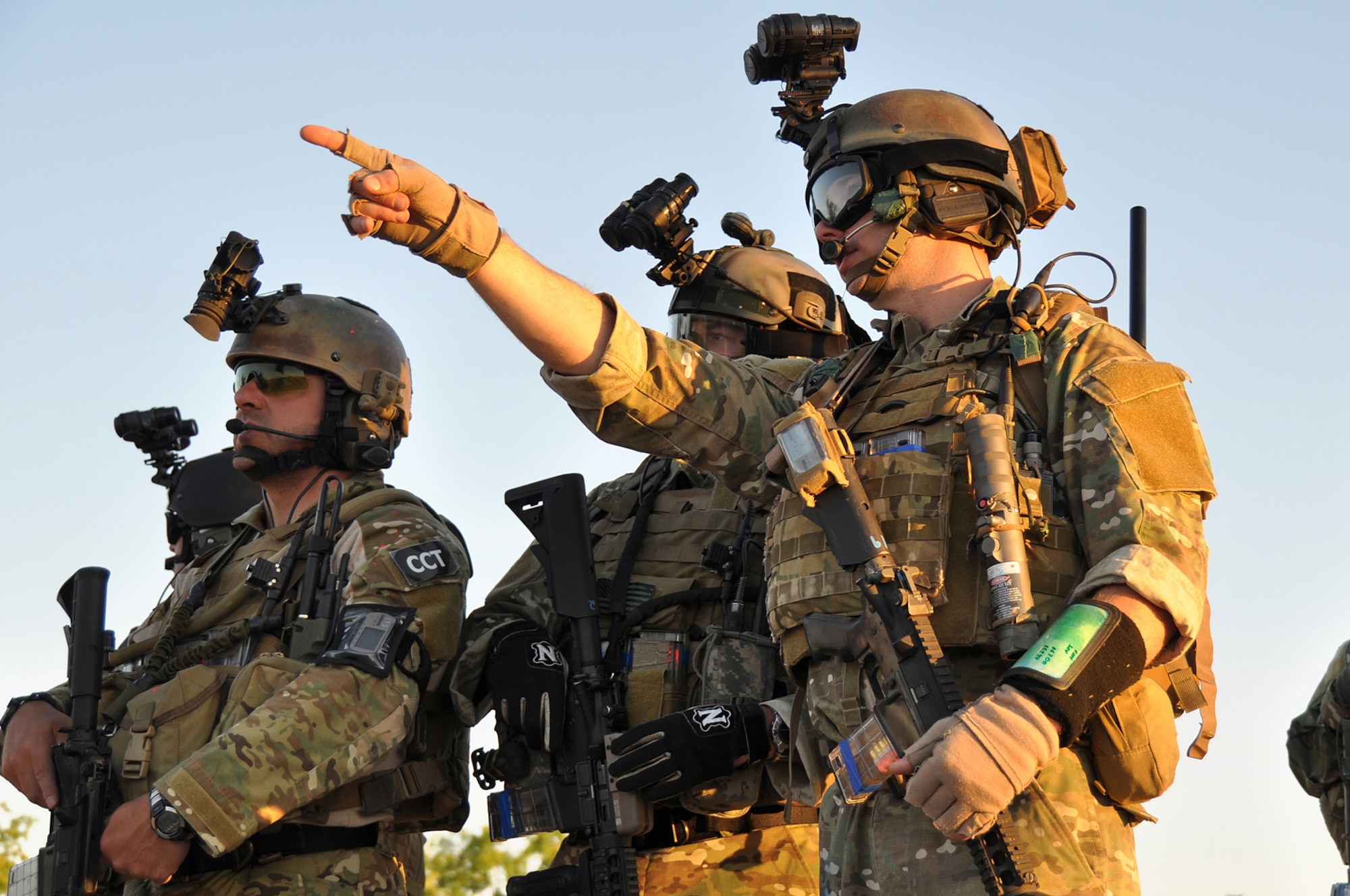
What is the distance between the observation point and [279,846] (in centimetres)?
531

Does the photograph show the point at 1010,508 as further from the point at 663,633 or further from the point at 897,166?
the point at 663,633

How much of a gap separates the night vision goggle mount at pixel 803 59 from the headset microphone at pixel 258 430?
2.21 meters

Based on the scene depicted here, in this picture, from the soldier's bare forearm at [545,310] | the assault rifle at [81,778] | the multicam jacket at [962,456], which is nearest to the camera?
the multicam jacket at [962,456]

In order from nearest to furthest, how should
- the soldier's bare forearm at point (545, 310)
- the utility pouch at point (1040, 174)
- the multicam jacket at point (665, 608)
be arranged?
1. the soldier's bare forearm at point (545, 310)
2. the utility pouch at point (1040, 174)
3. the multicam jacket at point (665, 608)

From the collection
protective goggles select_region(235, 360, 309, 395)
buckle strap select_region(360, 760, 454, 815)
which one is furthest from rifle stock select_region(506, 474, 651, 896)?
protective goggles select_region(235, 360, 309, 395)

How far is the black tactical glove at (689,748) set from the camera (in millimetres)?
5215

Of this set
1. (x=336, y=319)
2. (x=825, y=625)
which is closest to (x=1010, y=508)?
(x=825, y=625)

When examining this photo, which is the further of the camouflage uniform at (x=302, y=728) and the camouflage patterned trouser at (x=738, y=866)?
the camouflage patterned trouser at (x=738, y=866)

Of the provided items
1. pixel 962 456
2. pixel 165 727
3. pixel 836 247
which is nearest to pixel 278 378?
pixel 165 727

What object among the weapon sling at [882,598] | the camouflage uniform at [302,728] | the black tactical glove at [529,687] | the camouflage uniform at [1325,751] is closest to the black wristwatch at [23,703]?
the camouflage uniform at [302,728]

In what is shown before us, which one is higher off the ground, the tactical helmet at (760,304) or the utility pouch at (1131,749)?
the tactical helmet at (760,304)

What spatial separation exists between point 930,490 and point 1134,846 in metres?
0.96

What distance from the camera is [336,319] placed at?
650cm

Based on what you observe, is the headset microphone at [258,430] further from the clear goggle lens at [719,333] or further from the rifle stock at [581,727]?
the clear goggle lens at [719,333]
